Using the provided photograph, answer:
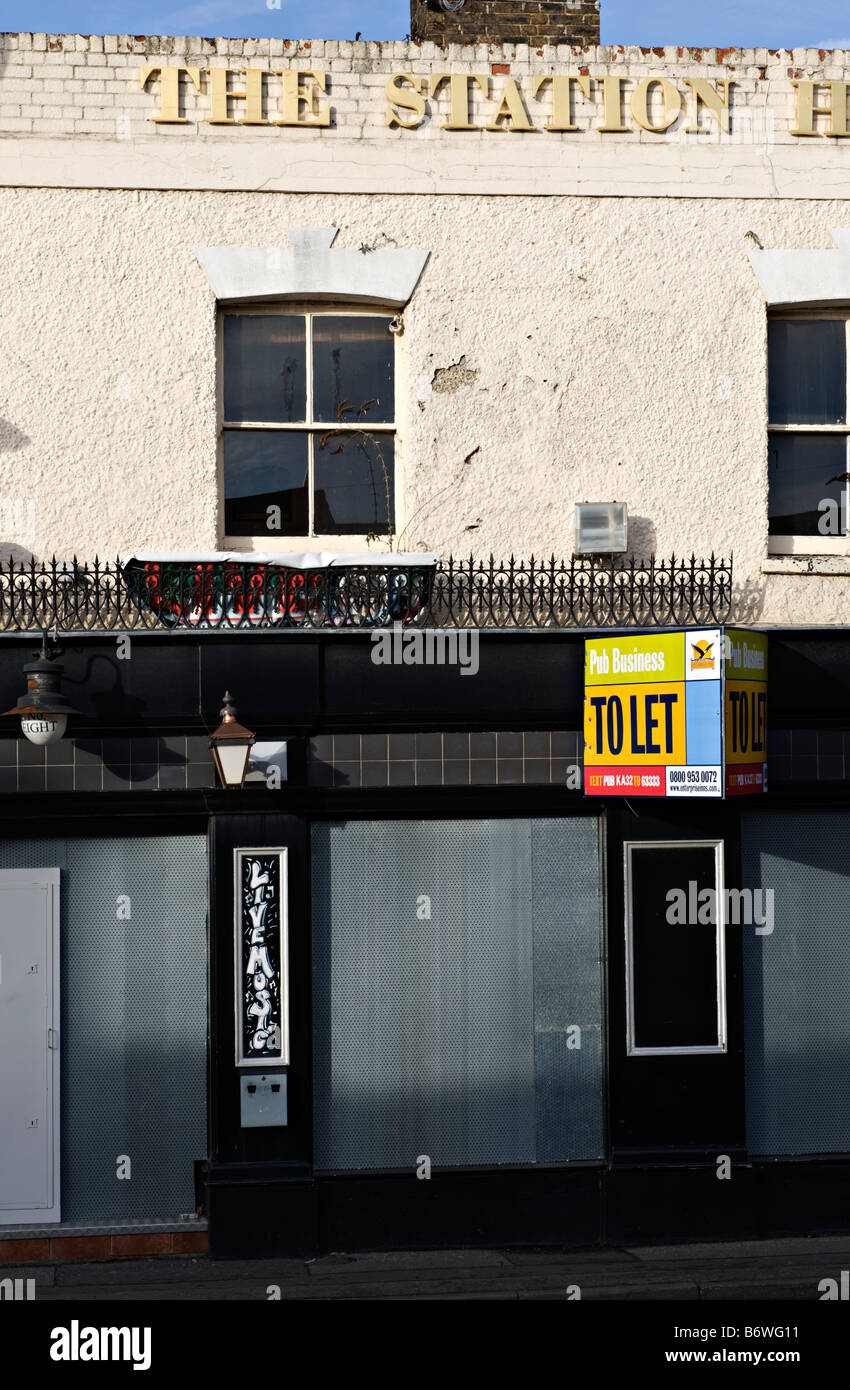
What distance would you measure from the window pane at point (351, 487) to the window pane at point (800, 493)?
301 centimetres

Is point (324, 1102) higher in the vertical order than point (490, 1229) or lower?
higher

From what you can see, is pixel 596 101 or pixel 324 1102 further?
pixel 596 101

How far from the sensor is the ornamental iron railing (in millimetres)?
10438

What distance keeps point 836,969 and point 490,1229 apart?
3.22 metres

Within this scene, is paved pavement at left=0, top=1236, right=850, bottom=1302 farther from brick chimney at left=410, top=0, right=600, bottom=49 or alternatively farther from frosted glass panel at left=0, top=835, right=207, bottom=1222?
brick chimney at left=410, top=0, right=600, bottom=49

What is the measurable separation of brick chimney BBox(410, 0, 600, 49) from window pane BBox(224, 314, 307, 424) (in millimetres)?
2931

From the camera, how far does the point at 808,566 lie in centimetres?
1116

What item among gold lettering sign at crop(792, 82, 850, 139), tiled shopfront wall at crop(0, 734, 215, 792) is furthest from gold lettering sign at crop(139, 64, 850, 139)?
tiled shopfront wall at crop(0, 734, 215, 792)

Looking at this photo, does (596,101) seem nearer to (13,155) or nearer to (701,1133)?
(13,155)

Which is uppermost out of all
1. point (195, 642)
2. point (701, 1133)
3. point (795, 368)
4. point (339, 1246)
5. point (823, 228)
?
point (823, 228)

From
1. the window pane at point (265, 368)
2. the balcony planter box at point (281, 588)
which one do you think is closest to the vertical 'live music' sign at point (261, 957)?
the balcony planter box at point (281, 588)

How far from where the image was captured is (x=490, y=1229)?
1045cm

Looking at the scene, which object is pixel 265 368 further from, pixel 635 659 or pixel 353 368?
pixel 635 659

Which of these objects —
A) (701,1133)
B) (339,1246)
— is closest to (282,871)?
(339,1246)
